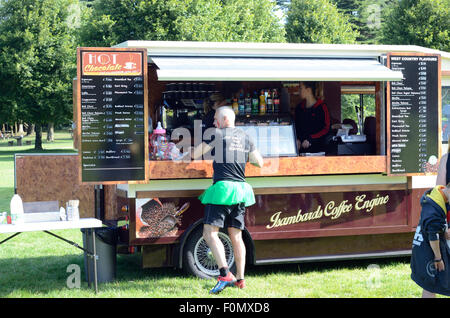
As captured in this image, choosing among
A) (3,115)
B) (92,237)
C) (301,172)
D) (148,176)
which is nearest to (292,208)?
(301,172)

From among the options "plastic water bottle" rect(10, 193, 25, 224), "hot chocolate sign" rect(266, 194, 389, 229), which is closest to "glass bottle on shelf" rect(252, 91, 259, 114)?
"hot chocolate sign" rect(266, 194, 389, 229)

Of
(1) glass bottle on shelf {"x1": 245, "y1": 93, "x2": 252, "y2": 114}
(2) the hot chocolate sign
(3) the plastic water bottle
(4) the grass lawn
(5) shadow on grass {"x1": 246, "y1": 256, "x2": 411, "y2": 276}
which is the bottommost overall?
(5) shadow on grass {"x1": 246, "y1": 256, "x2": 411, "y2": 276}

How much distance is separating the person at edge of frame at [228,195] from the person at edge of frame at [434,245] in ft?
5.77

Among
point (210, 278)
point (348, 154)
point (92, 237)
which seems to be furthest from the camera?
point (348, 154)

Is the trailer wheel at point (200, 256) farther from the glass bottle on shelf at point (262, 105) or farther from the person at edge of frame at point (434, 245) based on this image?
the person at edge of frame at point (434, 245)

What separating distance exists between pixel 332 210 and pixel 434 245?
7.41ft

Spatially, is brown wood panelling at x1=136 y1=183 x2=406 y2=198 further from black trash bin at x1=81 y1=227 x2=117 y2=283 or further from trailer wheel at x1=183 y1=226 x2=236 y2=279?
black trash bin at x1=81 y1=227 x2=117 y2=283

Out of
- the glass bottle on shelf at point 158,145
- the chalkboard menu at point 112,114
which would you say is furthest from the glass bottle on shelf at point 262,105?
the chalkboard menu at point 112,114

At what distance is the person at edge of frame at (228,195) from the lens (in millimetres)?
5242

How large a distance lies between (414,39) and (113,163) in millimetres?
24355

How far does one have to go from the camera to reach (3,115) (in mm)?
30938

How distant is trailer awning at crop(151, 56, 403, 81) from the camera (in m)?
5.41

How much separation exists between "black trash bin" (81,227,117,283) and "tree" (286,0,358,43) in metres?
23.8

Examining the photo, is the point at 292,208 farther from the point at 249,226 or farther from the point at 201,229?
the point at 201,229
